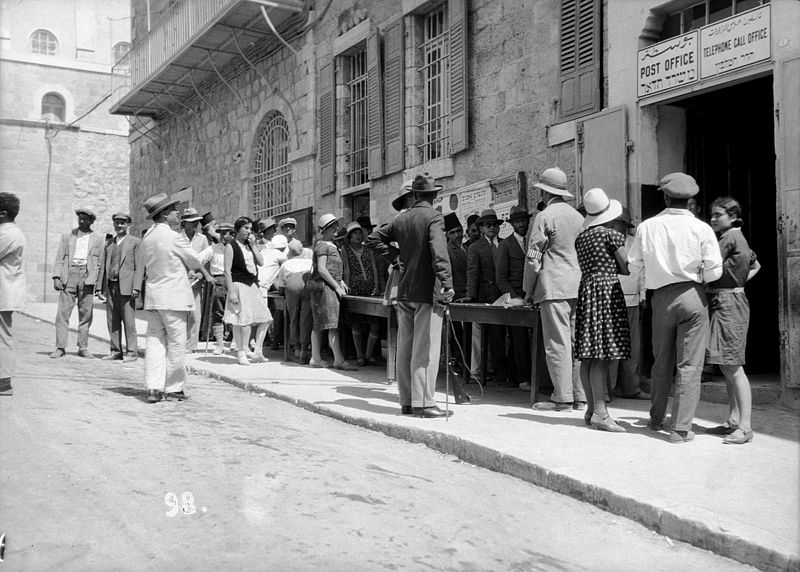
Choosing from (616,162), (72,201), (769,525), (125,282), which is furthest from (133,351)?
(72,201)

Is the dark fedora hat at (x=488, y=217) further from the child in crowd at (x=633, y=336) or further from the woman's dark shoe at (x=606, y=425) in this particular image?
the woman's dark shoe at (x=606, y=425)

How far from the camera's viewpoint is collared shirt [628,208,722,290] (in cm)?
530

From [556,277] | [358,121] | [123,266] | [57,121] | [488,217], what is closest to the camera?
[556,277]

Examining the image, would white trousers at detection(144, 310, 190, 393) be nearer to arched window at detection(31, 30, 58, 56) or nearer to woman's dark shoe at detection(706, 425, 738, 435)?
woman's dark shoe at detection(706, 425, 738, 435)

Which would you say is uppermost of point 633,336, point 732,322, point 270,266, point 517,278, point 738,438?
point 270,266

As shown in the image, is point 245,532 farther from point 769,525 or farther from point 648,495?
point 769,525

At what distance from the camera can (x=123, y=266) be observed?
32.7 ft

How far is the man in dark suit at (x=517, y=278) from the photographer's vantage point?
25.7 ft

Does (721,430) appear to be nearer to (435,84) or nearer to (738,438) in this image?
(738,438)

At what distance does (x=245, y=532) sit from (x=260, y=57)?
45.4 ft

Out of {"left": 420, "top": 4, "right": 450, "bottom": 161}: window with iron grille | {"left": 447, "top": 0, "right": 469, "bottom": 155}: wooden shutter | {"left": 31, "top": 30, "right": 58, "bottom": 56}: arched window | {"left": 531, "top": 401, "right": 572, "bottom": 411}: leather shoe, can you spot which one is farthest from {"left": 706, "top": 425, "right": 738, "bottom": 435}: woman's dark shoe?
{"left": 31, "top": 30, "right": 58, "bottom": 56}: arched window

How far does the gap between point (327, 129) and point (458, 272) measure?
234 inches

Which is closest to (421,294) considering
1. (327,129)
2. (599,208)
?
(599,208)

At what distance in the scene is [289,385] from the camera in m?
8.05
